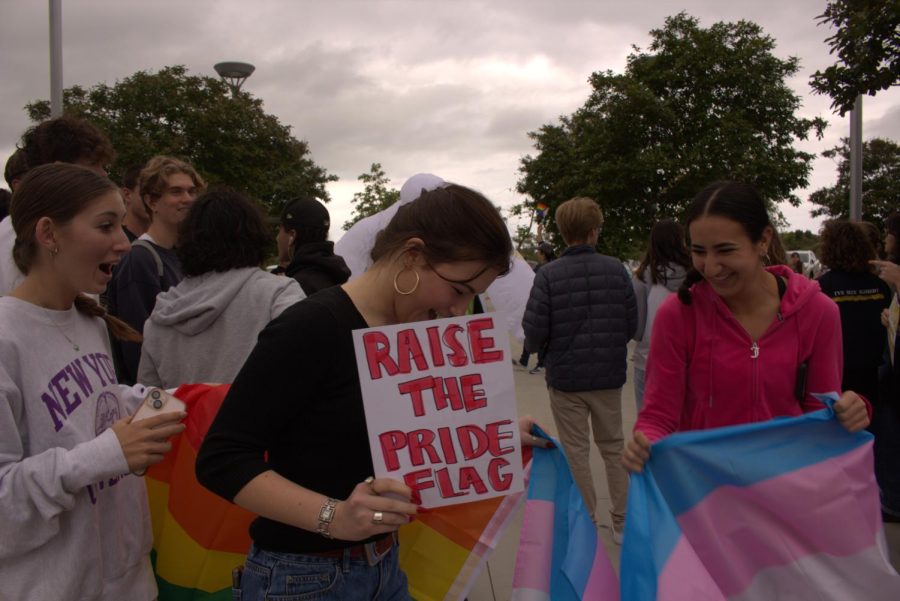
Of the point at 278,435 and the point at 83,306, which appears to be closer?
the point at 278,435

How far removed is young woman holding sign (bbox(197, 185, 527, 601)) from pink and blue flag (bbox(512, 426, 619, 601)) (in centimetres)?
46

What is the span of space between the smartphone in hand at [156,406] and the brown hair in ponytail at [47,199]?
0.50 m

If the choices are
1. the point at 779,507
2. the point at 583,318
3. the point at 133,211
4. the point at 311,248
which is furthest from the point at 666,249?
the point at 133,211

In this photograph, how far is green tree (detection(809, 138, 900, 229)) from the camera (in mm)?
39438

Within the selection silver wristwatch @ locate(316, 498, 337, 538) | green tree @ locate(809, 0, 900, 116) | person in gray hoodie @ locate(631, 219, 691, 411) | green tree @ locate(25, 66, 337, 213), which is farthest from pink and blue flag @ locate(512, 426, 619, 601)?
green tree @ locate(25, 66, 337, 213)

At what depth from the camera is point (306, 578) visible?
165 cm

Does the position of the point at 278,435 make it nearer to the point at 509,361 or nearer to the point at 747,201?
the point at 509,361

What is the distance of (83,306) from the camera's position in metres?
2.08

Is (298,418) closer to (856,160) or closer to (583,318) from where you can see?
(583,318)

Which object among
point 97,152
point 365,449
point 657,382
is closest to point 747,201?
point 657,382

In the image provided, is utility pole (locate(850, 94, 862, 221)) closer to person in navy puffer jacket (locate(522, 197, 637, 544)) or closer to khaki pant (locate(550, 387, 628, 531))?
person in navy puffer jacket (locate(522, 197, 637, 544))

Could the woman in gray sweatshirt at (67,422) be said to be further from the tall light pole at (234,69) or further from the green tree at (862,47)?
the tall light pole at (234,69)

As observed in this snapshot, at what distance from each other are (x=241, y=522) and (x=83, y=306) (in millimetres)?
846

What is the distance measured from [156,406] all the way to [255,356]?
0.49 m
